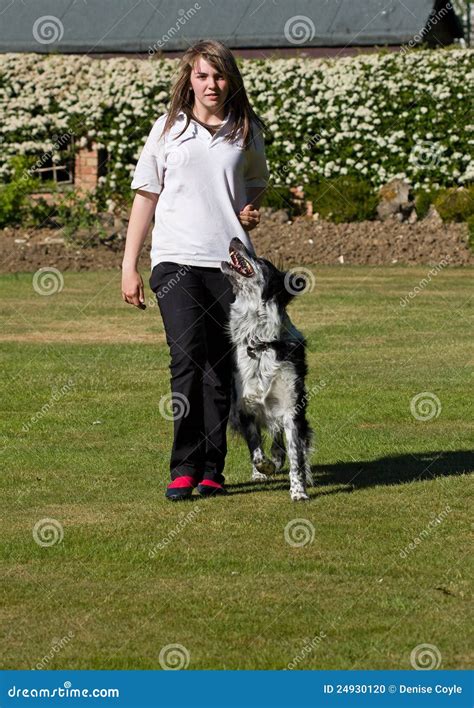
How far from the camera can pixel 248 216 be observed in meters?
8.12

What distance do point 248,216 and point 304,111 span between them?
1944 centimetres

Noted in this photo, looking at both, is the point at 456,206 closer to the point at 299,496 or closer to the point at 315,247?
the point at 315,247

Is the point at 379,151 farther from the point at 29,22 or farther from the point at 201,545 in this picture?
the point at 201,545

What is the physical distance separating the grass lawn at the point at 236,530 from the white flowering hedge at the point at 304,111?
12510mm

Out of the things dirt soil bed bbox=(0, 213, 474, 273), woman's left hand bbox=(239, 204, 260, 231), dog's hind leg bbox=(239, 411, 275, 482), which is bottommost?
dirt soil bed bbox=(0, 213, 474, 273)

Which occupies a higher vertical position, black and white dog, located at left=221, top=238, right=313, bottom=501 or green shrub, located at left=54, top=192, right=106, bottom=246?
black and white dog, located at left=221, top=238, right=313, bottom=501

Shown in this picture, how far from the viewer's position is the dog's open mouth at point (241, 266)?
7963 mm

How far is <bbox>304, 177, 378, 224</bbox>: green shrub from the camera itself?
25078mm

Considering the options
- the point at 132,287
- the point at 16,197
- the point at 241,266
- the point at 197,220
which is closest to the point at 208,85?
the point at 197,220

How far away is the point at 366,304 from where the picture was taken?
1828cm

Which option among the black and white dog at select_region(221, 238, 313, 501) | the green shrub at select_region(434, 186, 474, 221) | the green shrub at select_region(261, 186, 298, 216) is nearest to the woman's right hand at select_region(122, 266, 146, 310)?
the black and white dog at select_region(221, 238, 313, 501)

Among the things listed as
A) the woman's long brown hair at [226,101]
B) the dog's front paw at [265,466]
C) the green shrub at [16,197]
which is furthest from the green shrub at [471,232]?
the woman's long brown hair at [226,101]

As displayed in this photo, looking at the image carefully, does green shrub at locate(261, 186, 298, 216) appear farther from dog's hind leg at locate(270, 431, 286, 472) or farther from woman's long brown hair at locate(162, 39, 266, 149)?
woman's long brown hair at locate(162, 39, 266, 149)

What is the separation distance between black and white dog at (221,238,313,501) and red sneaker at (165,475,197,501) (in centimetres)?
55
